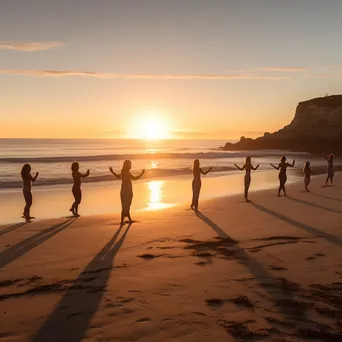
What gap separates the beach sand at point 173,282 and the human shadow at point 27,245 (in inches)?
1.0

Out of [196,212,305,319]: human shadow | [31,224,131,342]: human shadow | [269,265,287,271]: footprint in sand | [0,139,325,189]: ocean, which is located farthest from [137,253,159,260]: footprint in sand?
[0,139,325,189]: ocean

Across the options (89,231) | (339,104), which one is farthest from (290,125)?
(89,231)

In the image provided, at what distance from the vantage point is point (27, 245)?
361 inches

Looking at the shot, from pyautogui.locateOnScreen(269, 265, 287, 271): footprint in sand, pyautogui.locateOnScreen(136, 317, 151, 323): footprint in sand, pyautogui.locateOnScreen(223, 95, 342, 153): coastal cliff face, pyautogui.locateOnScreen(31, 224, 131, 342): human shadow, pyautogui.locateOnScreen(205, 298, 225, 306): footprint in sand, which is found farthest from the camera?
pyautogui.locateOnScreen(223, 95, 342, 153): coastal cliff face

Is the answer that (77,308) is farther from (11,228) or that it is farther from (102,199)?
(102,199)

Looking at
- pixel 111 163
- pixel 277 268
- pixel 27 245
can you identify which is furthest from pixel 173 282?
pixel 111 163

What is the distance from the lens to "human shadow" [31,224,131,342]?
458 cm

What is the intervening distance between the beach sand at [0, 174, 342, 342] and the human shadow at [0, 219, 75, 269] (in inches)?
1.0

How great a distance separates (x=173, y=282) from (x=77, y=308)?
1.64 m

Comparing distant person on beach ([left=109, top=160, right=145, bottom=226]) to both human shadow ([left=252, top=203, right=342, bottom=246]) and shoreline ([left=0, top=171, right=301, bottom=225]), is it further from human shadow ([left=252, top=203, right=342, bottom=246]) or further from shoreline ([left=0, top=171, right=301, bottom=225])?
human shadow ([left=252, top=203, right=342, bottom=246])

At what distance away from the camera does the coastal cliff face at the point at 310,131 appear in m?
84.8

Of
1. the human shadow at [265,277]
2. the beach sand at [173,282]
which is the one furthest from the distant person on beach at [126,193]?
the human shadow at [265,277]

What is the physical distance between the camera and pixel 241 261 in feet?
24.3

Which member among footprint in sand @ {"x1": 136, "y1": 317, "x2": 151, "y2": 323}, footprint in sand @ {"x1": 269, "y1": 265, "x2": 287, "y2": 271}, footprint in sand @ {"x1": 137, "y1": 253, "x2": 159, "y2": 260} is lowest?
footprint in sand @ {"x1": 137, "y1": 253, "x2": 159, "y2": 260}
